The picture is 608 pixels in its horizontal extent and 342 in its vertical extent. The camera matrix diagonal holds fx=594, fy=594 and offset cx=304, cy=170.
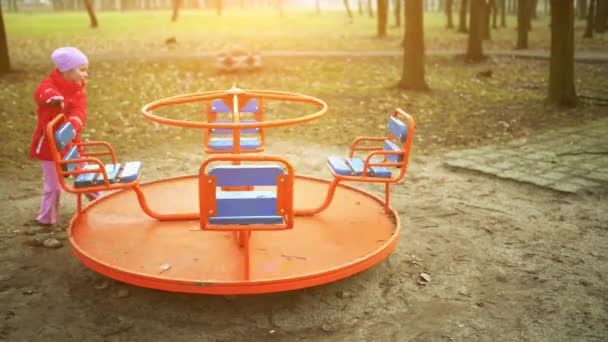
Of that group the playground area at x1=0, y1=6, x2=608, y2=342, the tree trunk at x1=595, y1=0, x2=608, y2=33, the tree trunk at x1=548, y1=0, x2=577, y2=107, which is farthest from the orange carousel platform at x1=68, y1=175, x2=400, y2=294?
the tree trunk at x1=595, y1=0, x2=608, y2=33

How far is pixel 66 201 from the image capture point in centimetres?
648

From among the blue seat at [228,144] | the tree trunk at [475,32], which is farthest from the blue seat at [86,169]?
the tree trunk at [475,32]

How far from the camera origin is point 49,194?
18.6 feet

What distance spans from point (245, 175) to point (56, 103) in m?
2.38

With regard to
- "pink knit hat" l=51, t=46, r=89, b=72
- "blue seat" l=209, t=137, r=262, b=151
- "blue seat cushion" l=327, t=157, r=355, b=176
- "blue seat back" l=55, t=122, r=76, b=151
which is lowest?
"blue seat cushion" l=327, t=157, r=355, b=176

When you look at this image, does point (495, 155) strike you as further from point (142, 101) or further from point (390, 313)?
point (142, 101)

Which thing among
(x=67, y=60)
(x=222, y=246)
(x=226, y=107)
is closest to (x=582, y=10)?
(x=226, y=107)

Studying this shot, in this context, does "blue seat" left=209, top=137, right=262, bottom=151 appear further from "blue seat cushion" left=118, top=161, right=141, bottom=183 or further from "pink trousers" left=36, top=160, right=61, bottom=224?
"pink trousers" left=36, top=160, right=61, bottom=224

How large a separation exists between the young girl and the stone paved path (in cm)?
467

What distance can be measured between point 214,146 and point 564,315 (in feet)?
11.5

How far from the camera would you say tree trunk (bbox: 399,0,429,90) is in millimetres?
13359

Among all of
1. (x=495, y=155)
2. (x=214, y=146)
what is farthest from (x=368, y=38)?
(x=214, y=146)

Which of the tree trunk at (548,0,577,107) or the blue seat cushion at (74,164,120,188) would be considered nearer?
the blue seat cushion at (74,164,120,188)

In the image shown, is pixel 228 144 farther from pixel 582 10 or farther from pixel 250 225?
pixel 582 10
